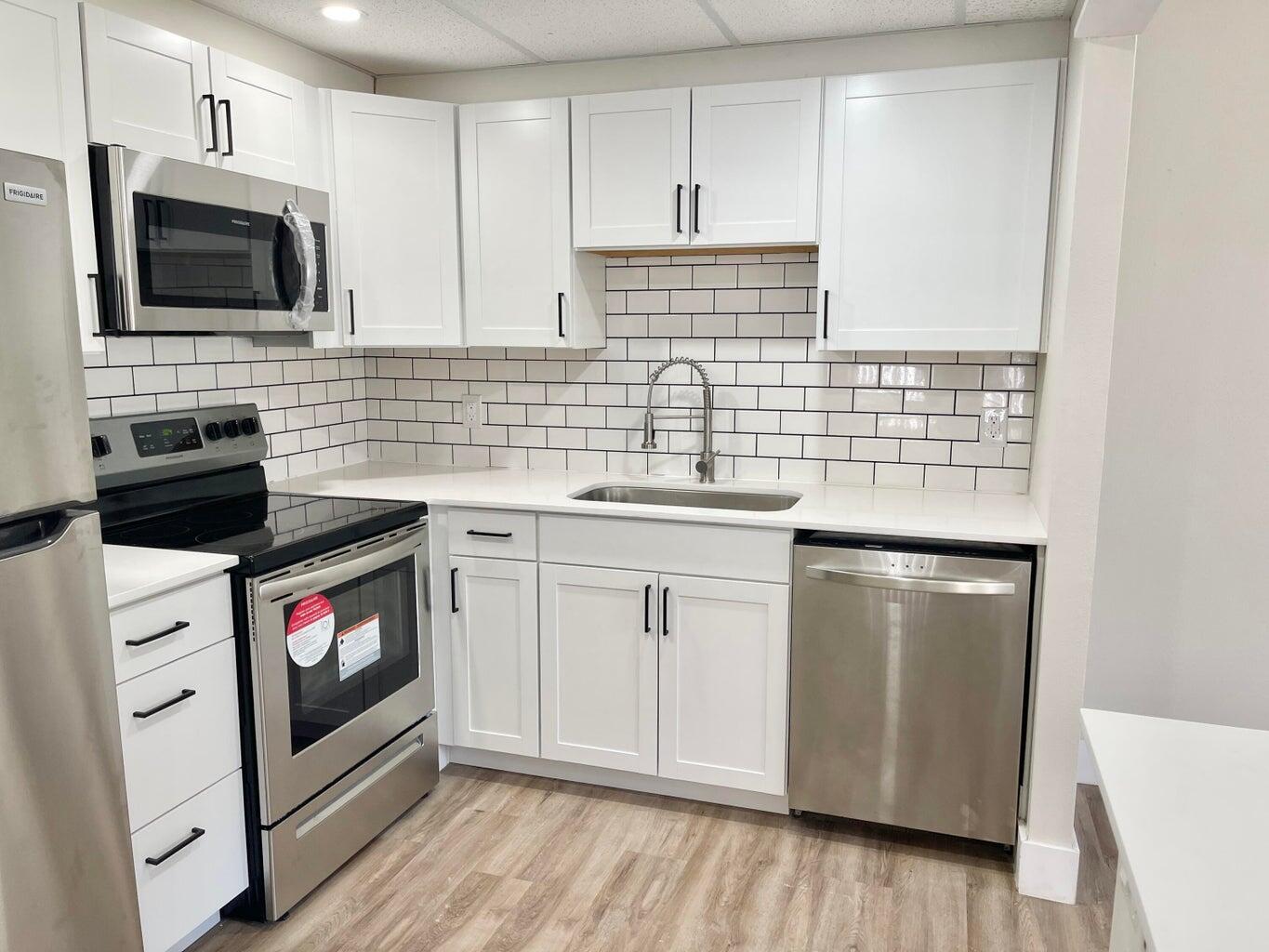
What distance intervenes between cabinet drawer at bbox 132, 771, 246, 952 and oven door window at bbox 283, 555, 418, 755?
21cm

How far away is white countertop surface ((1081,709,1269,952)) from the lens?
875mm

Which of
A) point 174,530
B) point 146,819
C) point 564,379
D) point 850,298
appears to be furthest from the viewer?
point 564,379

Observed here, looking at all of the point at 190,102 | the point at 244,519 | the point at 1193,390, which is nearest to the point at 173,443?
the point at 244,519

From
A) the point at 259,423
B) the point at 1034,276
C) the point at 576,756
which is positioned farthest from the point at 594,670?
the point at 1034,276

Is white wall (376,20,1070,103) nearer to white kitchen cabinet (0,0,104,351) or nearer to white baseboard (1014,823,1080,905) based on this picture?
white kitchen cabinet (0,0,104,351)

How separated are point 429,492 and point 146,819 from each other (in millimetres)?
1273

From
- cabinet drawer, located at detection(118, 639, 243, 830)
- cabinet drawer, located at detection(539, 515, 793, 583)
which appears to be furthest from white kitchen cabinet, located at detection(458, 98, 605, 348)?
cabinet drawer, located at detection(118, 639, 243, 830)

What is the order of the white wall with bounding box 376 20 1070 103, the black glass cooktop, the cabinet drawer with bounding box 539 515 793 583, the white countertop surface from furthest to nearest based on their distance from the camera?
the white wall with bounding box 376 20 1070 103 < the cabinet drawer with bounding box 539 515 793 583 < the black glass cooktop < the white countertop surface

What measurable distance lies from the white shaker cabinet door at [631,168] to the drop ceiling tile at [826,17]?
0.28 m

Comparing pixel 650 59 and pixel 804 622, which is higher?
pixel 650 59

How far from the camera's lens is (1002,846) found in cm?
258

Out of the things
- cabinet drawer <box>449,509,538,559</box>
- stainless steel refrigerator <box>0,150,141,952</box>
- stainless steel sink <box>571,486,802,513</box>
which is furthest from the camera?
stainless steel sink <box>571,486,802,513</box>

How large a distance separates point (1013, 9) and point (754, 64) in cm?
77

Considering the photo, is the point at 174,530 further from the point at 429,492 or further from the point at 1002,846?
the point at 1002,846
